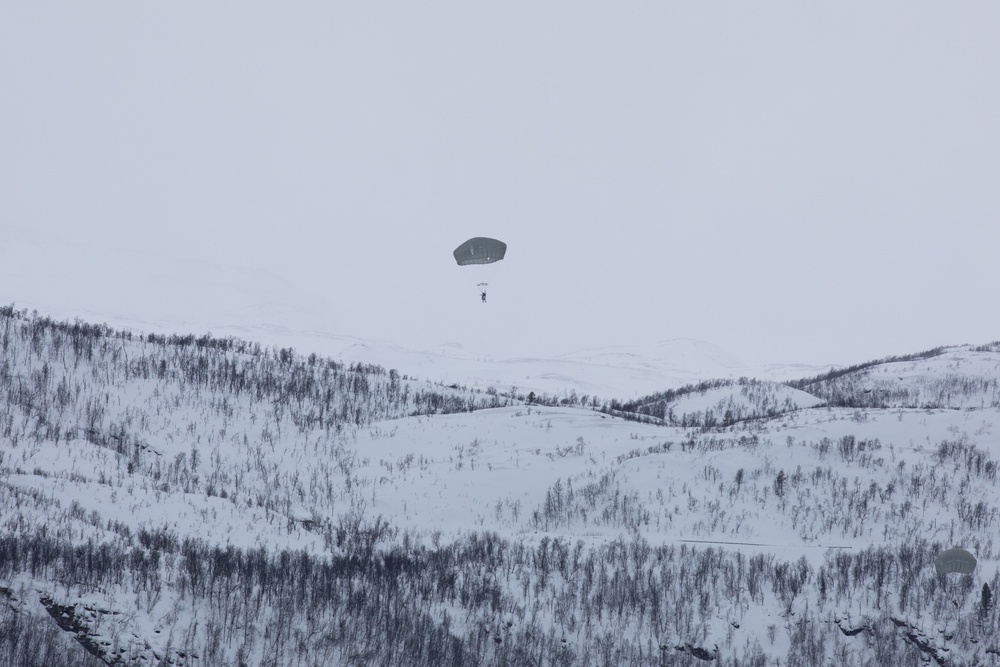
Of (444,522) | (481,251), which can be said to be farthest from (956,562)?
(481,251)

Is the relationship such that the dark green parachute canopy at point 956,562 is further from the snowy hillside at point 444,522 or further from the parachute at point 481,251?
the parachute at point 481,251

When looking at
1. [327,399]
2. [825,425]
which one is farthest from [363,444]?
[825,425]

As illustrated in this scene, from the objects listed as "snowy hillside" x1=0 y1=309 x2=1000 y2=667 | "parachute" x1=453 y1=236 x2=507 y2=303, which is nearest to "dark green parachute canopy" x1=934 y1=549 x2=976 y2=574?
"snowy hillside" x1=0 y1=309 x2=1000 y2=667

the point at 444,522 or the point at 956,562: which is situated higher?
the point at 956,562

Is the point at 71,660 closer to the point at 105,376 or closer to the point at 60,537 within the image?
the point at 60,537

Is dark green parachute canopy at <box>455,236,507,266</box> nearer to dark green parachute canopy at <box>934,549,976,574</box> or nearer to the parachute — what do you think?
the parachute

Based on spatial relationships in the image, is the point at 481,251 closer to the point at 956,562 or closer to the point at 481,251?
the point at 481,251
